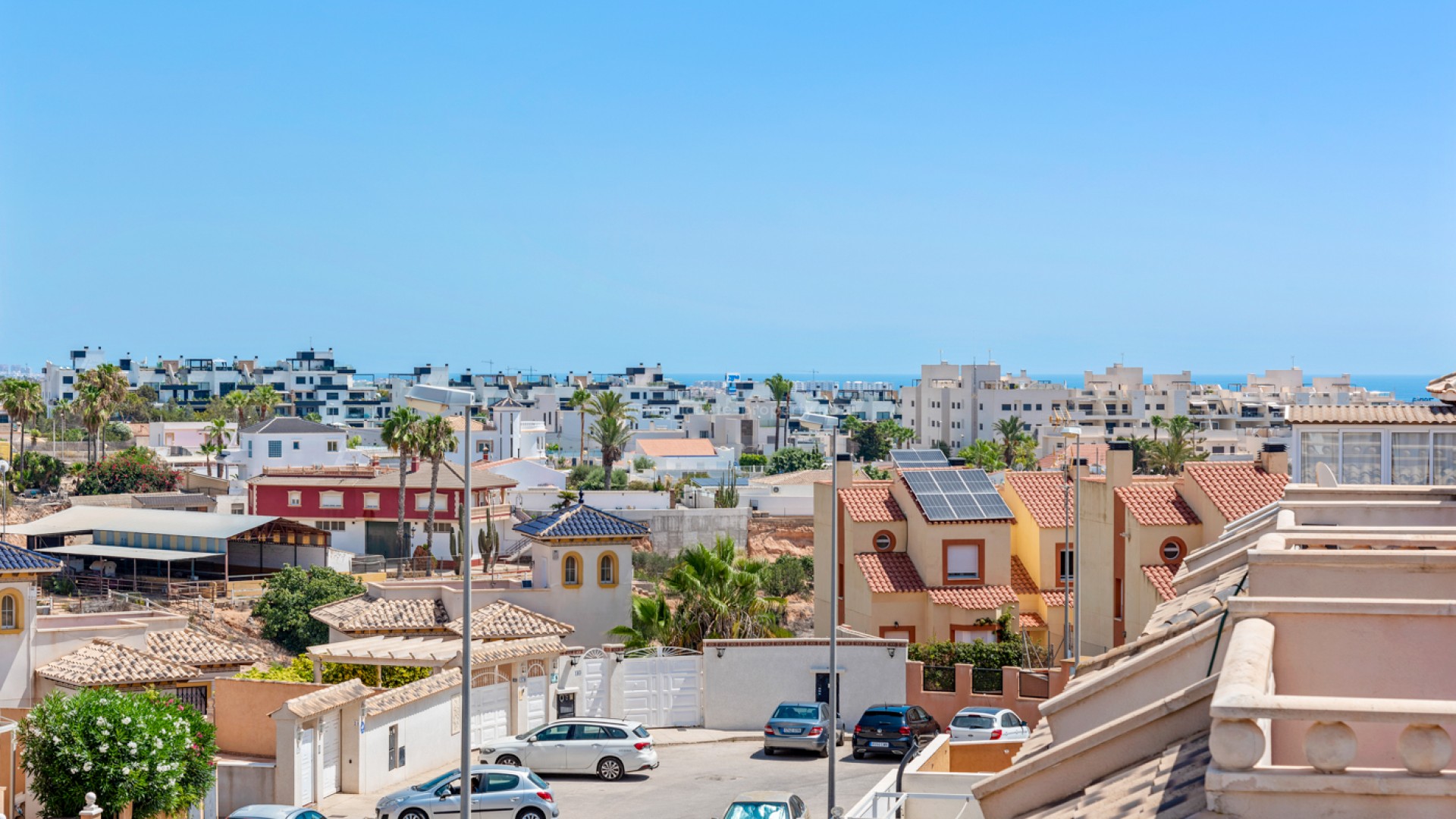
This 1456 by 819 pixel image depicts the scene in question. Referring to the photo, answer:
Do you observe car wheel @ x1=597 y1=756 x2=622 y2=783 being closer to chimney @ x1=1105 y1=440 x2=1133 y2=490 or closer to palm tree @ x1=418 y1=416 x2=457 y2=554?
chimney @ x1=1105 y1=440 x2=1133 y2=490

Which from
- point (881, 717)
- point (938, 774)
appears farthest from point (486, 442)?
point (938, 774)

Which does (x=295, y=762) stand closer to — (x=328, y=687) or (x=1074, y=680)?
(x=328, y=687)

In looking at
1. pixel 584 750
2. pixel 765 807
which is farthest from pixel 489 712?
pixel 765 807

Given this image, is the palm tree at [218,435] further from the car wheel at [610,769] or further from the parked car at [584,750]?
the car wheel at [610,769]

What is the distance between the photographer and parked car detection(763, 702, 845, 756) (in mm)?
33062

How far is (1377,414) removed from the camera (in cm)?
2091

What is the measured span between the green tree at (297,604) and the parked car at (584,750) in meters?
26.1

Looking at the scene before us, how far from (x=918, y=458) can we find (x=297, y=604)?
25.0m

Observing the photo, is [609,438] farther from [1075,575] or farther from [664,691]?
[1075,575]

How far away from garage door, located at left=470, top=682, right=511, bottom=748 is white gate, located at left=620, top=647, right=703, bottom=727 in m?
3.20

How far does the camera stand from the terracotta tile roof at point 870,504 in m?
43.0

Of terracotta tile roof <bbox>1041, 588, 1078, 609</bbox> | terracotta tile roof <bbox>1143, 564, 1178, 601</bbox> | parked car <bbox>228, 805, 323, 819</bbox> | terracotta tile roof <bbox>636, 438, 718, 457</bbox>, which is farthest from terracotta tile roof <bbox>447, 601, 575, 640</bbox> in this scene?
terracotta tile roof <bbox>636, 438, 718, 457</bbox>

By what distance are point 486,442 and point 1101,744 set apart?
4982 inches

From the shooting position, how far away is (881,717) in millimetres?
33469
